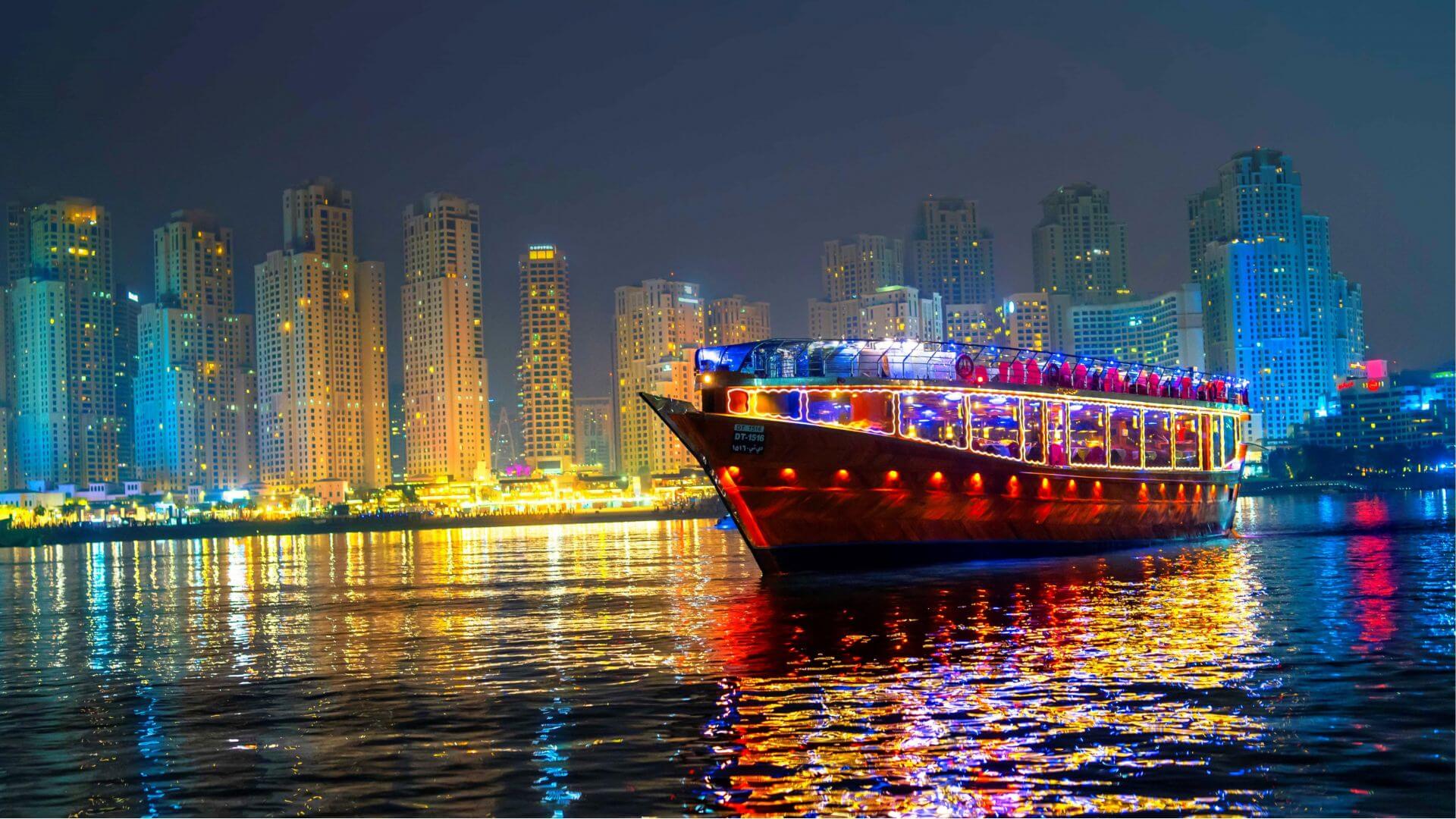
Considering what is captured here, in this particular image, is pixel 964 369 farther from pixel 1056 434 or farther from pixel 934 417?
pixel 1056 434

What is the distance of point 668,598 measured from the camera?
48.7 meters

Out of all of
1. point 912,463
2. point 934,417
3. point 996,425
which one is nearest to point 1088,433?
point 996,425

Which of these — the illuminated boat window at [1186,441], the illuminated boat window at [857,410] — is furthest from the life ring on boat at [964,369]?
the illuminated boat window at [1186,441]

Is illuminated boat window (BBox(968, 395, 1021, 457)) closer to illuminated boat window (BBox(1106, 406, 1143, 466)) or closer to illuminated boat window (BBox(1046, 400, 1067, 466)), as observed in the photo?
illuminated boat window (BBox(1046, 400, 1067, 466))

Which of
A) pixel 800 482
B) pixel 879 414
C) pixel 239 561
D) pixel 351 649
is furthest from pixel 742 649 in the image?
pixel 239 561

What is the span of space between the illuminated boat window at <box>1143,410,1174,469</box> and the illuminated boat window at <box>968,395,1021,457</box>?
1146 centimetres

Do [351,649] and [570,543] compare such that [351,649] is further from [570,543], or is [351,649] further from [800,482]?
[570,543]

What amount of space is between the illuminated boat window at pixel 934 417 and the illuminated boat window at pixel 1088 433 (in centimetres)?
785

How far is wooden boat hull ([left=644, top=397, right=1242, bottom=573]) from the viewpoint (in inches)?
2031

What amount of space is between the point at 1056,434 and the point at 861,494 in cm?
1339

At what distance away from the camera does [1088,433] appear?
6494 centimetres

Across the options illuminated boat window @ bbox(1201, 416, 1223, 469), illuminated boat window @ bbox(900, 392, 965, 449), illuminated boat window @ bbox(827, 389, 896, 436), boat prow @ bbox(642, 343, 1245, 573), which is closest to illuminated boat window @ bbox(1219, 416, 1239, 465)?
illuminated boat window @ bbox(1201, 416, 1223, 469)

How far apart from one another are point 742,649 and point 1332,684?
1276 cm

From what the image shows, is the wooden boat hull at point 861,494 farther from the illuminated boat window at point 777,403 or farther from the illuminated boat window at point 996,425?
the illuminated boat window at point 777,403
